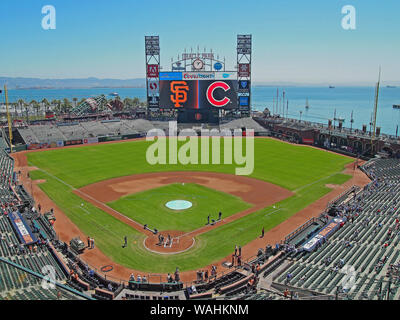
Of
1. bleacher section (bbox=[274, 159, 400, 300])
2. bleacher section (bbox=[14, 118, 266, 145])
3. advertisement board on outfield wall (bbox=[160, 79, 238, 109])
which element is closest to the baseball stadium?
bleacher section (bbox=[274, 159, 400, 300])

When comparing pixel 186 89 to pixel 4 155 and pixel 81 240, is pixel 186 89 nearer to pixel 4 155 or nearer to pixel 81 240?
pixel 4 155

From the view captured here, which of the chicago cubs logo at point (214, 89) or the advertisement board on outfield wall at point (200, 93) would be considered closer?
the chicago cubs logo at point (214, 89)

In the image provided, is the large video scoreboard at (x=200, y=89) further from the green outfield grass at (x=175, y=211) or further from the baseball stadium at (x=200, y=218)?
the green outfield grass at (x=175, y=211)

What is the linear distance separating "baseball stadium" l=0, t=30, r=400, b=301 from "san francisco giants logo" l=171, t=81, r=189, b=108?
39.2 feet

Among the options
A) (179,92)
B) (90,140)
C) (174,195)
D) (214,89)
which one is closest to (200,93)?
(214,89)

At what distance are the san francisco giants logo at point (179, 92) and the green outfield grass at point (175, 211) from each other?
46.7 meters

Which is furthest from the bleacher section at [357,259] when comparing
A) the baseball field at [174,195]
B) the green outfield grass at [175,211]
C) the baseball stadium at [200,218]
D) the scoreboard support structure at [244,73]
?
the scoreboard support structure at [244,73]

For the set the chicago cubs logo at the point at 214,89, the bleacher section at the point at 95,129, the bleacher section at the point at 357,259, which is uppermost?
the chicago cubs logo at the point at 214,89

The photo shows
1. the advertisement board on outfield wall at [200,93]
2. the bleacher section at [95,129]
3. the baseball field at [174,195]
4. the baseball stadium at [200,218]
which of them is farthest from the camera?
the advertisement board on outfield wall at [200,93]

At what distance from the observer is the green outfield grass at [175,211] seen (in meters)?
34.4

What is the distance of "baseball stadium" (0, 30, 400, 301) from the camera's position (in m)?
22.5

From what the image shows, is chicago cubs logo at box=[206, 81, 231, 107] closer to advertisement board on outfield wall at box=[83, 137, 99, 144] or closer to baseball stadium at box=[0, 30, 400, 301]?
baseball stadium at box=[0, 30, 400, 301]
